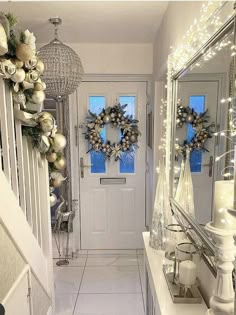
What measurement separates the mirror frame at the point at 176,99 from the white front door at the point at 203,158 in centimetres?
9

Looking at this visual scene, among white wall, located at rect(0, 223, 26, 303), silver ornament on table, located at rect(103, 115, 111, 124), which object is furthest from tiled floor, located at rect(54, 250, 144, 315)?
silver ornament on table, located at rect(103, 115, 111, 124)

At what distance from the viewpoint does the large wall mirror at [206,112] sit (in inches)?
42.1

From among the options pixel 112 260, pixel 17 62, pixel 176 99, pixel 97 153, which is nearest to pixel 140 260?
pixel 112 260

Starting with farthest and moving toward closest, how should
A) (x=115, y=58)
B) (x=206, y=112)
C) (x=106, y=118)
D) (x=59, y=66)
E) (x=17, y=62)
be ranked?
(x=106, y=118)
(x=115, y=58)
(x=59, y=66)
(x=17, y=62)
(x=206, y=112)

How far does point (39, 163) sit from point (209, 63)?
1.18 meters

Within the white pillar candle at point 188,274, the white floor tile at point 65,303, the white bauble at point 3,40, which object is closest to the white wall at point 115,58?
the white bauble at point 3,40

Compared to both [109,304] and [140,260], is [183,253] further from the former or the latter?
[140,260]

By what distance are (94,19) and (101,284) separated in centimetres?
262

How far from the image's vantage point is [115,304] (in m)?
2.62

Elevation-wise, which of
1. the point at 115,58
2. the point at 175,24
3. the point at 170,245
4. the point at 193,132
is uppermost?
the point at 115,58

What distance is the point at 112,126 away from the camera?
11.5 feet

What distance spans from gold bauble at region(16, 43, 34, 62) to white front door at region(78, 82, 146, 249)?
81.8 inches

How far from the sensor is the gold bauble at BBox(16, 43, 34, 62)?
4.65 ft

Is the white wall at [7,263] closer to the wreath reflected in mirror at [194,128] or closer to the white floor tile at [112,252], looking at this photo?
the wreath reflected in mirror at [194,128]
